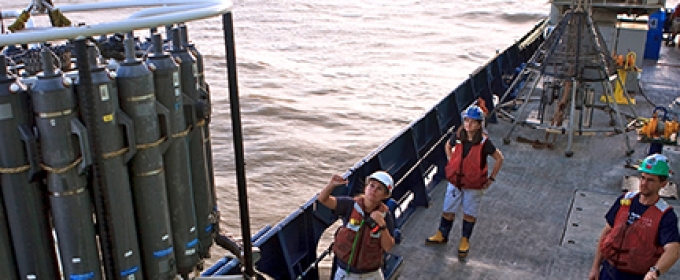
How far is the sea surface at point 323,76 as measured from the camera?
15.6 m

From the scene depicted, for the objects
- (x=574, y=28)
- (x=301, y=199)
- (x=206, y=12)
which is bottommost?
(x=301, y=199)

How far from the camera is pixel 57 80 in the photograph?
279 cm

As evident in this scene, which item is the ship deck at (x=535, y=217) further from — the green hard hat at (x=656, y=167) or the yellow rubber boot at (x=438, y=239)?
the green hard hat at (x=656, y=167)

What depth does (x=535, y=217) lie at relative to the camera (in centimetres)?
690

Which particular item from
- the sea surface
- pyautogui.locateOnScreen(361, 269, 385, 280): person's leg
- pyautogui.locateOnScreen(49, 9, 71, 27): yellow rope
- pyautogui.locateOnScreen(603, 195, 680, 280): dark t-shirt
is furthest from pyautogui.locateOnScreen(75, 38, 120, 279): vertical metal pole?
the sea surface

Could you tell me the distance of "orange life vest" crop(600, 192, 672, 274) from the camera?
4.18 m

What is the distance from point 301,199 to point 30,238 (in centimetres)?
1115

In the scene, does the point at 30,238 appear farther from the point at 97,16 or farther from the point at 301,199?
the point at 97,16

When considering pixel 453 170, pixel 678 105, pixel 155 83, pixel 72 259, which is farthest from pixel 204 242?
pixel 678 105

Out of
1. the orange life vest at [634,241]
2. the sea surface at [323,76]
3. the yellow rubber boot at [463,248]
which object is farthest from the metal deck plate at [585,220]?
the sea surface at [323,76]

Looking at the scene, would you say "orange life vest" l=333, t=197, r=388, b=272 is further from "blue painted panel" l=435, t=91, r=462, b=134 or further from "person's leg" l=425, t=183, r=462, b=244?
"blue painted panel" l=435, t=91, r=462, b=134

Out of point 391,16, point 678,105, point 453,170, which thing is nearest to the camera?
point 453,170

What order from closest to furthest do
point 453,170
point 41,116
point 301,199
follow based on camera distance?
point 41,116, point 453,170, point 301,199

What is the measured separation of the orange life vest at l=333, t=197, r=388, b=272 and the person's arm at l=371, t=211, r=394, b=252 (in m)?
0.04
